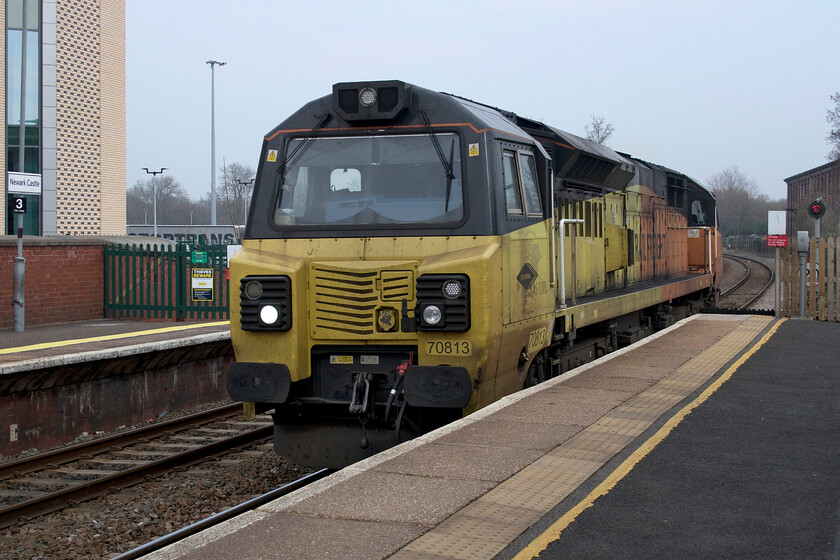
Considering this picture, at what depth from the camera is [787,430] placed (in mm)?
6844

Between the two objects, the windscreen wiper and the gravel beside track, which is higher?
the windscreen wiper

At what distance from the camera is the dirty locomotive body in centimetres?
645

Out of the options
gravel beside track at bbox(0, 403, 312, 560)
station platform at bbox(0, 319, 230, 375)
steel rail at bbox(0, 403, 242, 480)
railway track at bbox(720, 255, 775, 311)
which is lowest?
gravel beside track at bbox(0, 403, 312, 560)

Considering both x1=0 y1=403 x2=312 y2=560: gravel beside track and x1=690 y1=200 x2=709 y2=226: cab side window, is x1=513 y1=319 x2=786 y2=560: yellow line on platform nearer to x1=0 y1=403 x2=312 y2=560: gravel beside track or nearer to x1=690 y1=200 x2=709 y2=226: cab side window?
x1=0 y1=403 x2=312 y2=560: gravel beside track

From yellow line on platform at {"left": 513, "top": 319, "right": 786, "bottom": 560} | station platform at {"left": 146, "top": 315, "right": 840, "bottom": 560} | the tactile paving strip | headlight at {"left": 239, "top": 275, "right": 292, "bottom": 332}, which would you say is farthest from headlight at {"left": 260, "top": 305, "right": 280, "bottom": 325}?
yellow line on platform at {"left": 513, "top": 319, "right": 786, "bottom": 560}

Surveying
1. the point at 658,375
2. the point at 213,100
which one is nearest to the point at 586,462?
the point at 658,375

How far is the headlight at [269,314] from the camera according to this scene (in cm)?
656

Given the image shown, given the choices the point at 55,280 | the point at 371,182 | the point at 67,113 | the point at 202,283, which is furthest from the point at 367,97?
the point at 67,113

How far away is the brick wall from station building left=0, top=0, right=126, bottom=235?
13.5 metres

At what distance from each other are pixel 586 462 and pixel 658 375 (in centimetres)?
398

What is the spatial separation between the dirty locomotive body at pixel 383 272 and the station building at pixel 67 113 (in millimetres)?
23509

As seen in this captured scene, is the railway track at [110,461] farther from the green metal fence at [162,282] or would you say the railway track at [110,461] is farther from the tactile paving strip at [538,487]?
the green metal fence at [162,282]

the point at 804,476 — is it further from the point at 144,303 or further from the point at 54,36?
the point at 54,36

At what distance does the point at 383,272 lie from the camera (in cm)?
656
